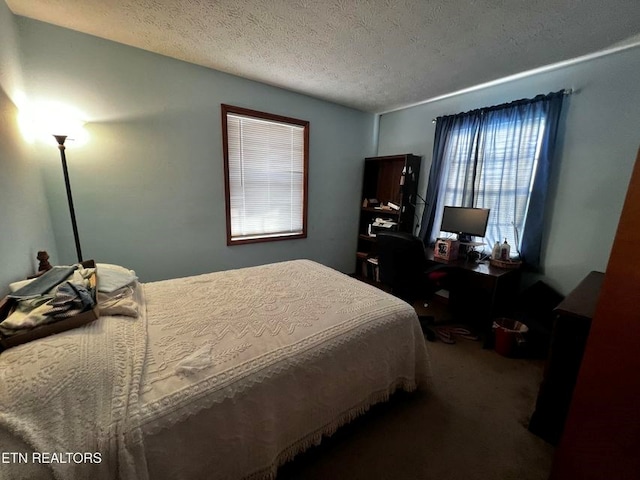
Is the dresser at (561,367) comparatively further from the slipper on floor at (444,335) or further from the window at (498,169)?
the window at (498,169)

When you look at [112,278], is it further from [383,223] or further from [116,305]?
[383,223]

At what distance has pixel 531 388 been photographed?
1797mm

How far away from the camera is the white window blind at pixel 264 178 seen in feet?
9.03

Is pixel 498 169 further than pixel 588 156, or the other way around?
pixel 498 169

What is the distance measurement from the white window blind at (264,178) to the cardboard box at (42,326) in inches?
70.7

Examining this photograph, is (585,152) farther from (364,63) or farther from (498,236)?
(364,63)

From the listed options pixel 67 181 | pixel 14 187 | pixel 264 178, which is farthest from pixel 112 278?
pixel 264 178

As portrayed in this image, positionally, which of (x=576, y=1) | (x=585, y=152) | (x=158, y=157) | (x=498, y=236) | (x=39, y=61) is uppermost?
(x=576, y=1)

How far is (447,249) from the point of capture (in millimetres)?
2557

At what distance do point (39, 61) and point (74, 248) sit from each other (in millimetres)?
1436

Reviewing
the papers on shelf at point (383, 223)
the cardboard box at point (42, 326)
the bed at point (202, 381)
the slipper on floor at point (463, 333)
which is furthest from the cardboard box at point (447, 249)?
the cardboard box at point (42, 326)

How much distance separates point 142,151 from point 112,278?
1418 mm

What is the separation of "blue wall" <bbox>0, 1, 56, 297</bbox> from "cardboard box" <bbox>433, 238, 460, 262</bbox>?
3.21 metres

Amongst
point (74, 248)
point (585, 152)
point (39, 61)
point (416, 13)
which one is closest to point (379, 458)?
point (416, 13)
